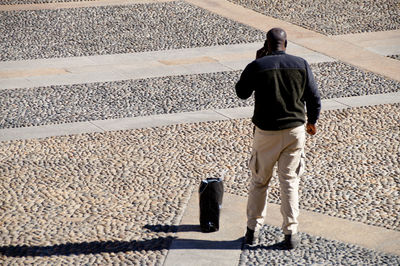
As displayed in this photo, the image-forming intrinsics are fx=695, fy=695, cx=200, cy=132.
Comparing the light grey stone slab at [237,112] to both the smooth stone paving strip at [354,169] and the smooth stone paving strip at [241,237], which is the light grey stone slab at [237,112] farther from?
the smooth stone paving strip at [241,237]

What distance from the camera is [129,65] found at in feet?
39.6

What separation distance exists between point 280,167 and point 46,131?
4248 mm

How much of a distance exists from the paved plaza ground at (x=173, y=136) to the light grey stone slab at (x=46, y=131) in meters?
0.03

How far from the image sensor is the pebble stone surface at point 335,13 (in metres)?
14.5

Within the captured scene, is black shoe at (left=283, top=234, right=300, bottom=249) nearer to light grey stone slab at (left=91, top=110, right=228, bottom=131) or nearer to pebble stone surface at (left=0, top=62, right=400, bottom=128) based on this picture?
light grey stone slab at (left=91, top=110, right=228, bottom=131)

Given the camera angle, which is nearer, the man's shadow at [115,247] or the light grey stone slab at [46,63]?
the man's shadow at [115,247]

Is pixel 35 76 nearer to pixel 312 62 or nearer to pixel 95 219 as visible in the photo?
pixel 312 62

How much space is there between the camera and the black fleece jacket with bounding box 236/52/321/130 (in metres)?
5.71

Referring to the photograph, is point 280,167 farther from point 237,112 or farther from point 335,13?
point 335,13

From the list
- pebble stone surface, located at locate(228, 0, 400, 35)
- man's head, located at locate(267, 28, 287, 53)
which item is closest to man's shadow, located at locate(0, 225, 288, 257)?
man's head, located at locate(267, 28, 287, 53)

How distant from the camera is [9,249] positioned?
19.8 ft

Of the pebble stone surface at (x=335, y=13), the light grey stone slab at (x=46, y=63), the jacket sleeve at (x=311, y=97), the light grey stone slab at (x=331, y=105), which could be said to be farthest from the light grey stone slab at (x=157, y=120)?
the pebble stone surface at (x=335, y=13)

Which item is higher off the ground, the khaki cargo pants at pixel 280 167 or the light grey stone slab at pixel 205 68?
the khaki cargo pants at pixel 280 167

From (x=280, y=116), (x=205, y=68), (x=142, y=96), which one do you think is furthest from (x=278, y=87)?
(x=205, y=68)
